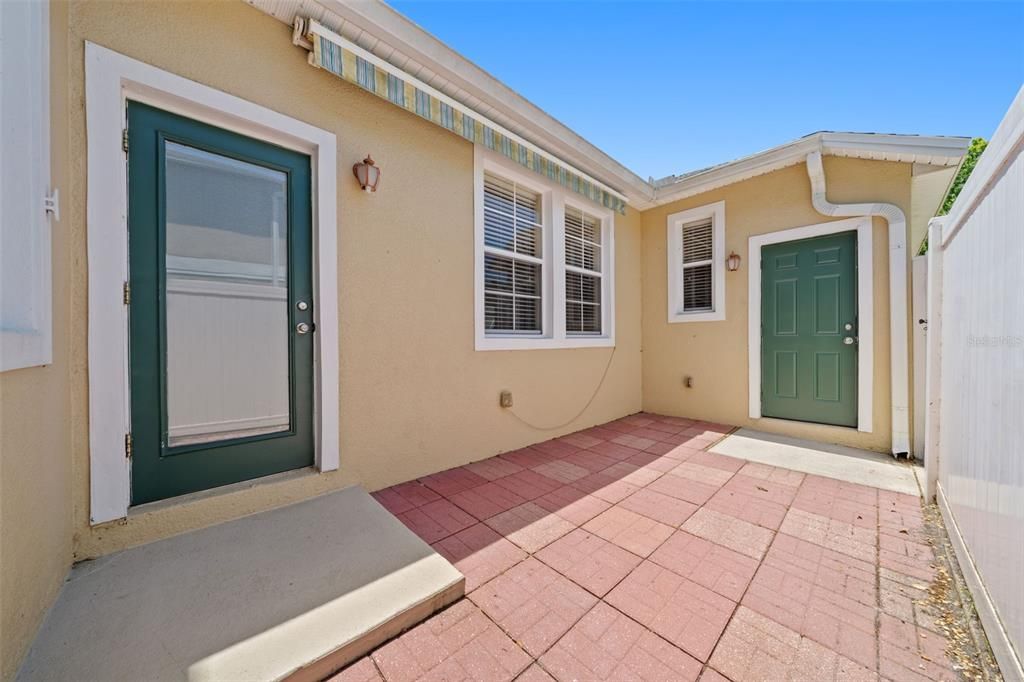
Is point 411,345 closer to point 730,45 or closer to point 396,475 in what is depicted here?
point 396,475

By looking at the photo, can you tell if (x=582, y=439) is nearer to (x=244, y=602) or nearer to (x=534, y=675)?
(x=534, y=675)

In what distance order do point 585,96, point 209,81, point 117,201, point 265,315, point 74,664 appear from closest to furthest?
point 74,664 → point 117,201 → point 209,81 → point 265,315 → point 585,96

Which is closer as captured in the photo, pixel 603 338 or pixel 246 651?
pixel 246 651

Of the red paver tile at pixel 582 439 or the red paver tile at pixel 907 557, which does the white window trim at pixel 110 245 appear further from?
the red paver tile at pixel 907 557

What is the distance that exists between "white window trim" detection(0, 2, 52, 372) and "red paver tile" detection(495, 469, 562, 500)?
8.27 ft

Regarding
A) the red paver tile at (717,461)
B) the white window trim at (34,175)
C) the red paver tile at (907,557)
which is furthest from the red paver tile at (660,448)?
the white window trim at (34,175)

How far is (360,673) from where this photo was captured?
1315mm

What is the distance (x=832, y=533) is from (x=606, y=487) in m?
1.37

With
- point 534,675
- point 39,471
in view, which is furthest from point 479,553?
point 39,471

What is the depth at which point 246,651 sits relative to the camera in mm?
1304

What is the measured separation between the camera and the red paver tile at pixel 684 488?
2703mm

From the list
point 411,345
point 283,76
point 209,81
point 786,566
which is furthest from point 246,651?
point 283,76

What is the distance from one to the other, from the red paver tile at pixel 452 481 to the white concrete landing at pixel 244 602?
26.4 inches

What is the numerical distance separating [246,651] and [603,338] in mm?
4286
